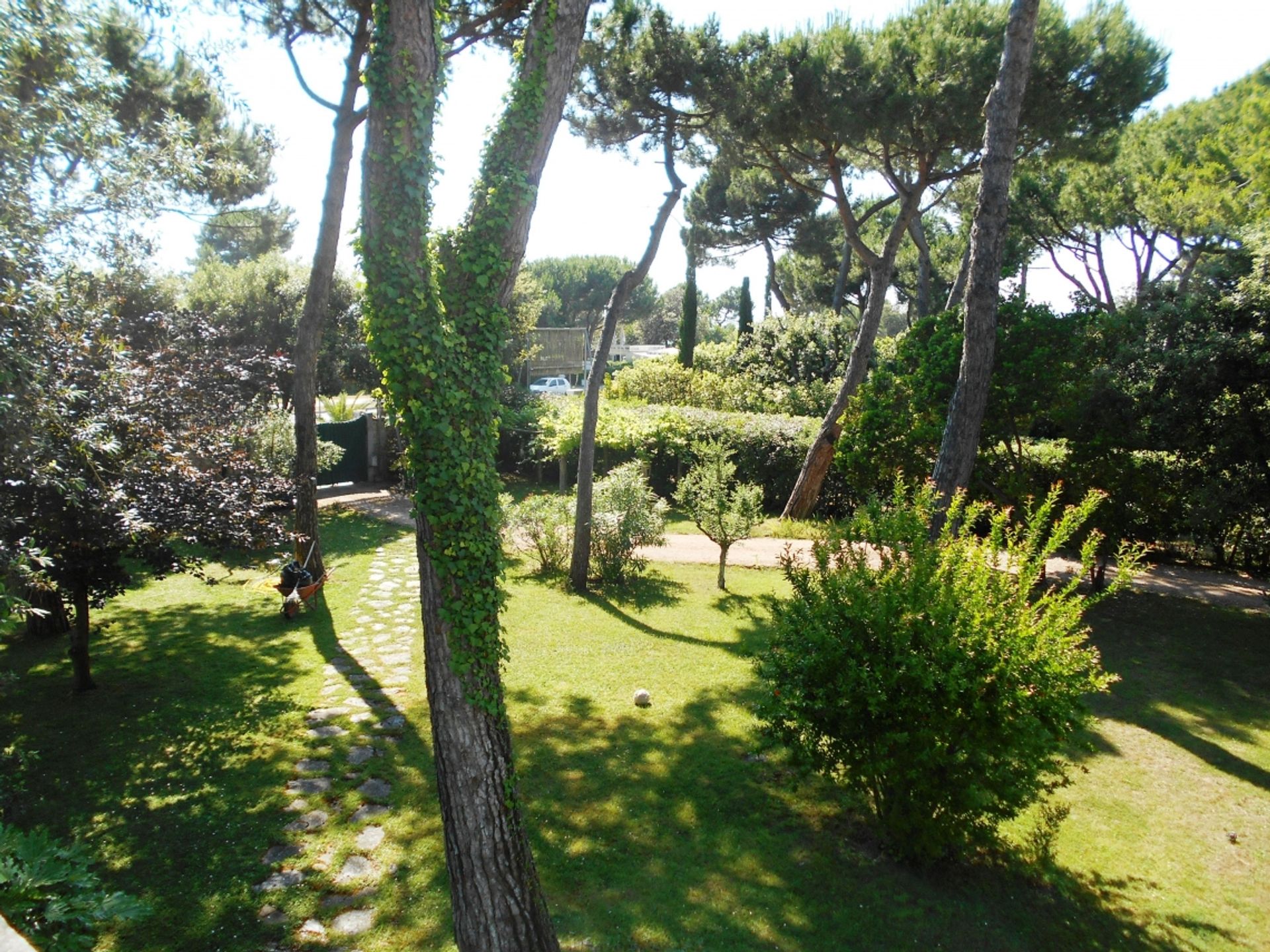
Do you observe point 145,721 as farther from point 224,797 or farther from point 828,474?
point 828,474

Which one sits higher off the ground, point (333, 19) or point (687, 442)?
point (333, 19)

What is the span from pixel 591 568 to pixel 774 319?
13612mm

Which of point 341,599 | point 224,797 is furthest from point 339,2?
point 224,797

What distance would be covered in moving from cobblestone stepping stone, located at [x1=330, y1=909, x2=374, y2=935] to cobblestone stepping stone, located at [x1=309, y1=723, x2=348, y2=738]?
2.23 metres

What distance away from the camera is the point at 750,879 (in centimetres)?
434

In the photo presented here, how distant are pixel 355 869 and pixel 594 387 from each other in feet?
21.6

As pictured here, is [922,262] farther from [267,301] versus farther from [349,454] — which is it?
[267,301]

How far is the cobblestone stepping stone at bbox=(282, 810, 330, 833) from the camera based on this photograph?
473 centimetres

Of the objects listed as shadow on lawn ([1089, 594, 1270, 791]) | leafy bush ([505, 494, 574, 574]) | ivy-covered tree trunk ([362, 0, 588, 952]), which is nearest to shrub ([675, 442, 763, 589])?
leafy bush ([505, 494, 574, 574])

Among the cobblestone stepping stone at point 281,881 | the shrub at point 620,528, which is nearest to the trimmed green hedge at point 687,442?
the shrub at point 620,528

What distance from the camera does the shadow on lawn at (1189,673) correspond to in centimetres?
645

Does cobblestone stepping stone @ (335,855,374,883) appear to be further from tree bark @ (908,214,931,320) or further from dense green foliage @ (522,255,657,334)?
dense green foliage @ (522,255,657,334)

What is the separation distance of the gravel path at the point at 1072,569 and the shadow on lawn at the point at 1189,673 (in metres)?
0.53

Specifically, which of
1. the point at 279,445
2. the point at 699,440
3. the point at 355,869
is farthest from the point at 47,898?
the point at 699,440
